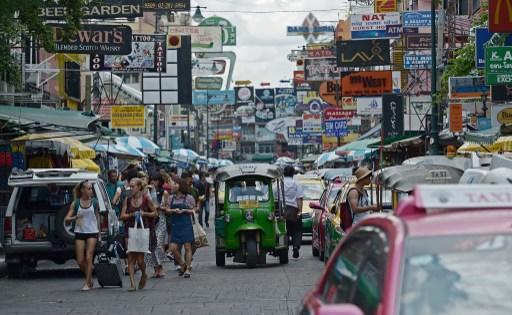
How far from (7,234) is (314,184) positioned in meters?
14.0

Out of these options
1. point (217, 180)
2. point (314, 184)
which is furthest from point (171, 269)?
point (314, 184)

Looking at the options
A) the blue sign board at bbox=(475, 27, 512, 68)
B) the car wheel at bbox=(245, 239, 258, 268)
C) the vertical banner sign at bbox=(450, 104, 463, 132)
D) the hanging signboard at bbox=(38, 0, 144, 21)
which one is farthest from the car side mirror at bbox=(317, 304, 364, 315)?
the vertical banner sign at bbox=(450, 104, 463, 132)

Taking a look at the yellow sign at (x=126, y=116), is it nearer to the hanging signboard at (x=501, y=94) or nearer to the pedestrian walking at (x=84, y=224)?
the hanging signboard at (x=501, y=94)

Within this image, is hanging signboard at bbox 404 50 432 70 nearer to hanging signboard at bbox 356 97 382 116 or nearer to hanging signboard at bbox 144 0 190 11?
hanging signboard at bbox 356 97 382 116

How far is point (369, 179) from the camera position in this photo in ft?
54.4

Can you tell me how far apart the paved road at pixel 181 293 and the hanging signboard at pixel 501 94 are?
6.74 metres

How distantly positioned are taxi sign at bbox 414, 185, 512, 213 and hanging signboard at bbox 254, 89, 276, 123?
11160 centimetres

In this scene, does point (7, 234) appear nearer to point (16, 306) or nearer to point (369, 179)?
point (16, 306)

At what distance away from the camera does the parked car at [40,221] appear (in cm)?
1945

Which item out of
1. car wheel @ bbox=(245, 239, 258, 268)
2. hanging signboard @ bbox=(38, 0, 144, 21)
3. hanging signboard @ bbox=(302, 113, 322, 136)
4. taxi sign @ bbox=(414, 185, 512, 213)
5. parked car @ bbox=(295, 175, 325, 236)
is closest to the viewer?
taxi sign @ bbox=(414, 185, 512, 213)

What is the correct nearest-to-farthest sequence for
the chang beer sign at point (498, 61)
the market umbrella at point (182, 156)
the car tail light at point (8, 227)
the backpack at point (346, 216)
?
the backpack at point (346, 216) < the car tail light at point (8, 227) < the chang beer sign at point (498, 61) < the market umbrella at point (182, 156)

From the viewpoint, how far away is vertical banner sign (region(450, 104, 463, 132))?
28594 millimetres

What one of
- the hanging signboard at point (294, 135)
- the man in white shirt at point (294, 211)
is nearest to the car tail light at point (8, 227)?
the man in white shirt at point (294, 211)

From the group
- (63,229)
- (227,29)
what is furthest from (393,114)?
(227,29)
